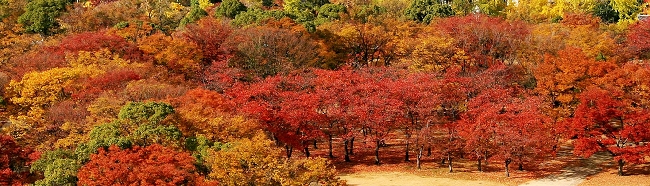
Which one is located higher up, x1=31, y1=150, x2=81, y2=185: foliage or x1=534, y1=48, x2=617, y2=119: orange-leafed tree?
x1=31, y1=150, x2=81, y2=185: foliage

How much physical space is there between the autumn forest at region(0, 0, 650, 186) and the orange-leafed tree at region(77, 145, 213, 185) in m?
0.09

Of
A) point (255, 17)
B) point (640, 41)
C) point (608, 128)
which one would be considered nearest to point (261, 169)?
point (608, 128)

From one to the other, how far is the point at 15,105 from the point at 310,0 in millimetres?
56317

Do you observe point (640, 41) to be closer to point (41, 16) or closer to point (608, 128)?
point (608, 128)

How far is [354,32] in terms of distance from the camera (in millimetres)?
65625

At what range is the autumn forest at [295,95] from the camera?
104 feet

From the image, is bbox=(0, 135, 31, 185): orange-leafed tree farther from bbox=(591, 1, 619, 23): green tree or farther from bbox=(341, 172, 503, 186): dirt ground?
bbox=(591, 1, 619, 23): green tree

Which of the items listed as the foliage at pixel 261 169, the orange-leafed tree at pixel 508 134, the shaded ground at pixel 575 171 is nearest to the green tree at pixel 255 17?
the orange-leafed tree at pixel 508 134

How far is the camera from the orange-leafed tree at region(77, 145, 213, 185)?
2838 cm

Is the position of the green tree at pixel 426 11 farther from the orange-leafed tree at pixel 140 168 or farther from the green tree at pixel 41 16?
the orange-leafed tree at pixel 140 168

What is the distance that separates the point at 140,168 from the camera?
95.6 feet

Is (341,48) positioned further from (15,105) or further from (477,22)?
(15,105)

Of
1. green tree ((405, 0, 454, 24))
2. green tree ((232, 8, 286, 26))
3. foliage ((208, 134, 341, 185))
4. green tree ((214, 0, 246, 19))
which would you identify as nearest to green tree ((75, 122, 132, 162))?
foliage ((208, 134, 341, 185))

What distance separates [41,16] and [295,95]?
1360 inches
